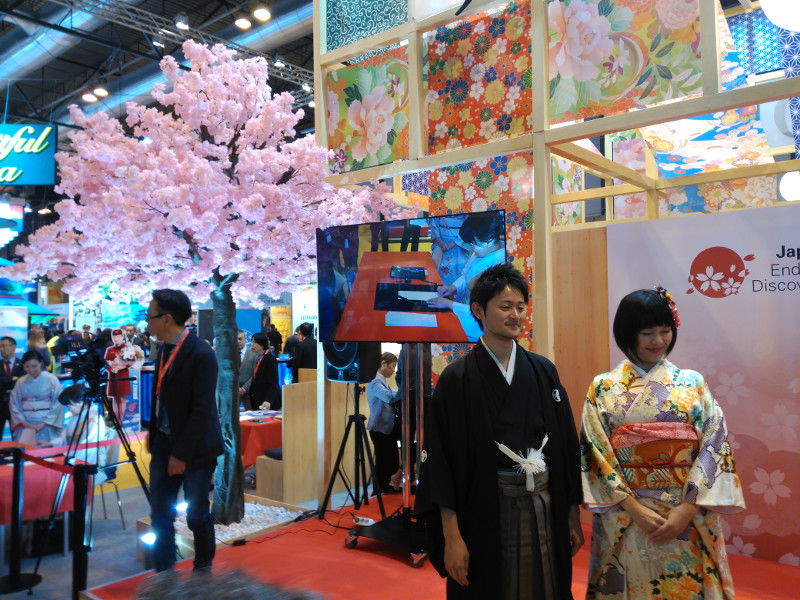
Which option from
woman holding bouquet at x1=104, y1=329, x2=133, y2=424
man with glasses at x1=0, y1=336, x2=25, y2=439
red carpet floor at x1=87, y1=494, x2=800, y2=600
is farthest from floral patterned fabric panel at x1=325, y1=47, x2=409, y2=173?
man with glasses at x1=0, y1=336, x2=25, y2=439

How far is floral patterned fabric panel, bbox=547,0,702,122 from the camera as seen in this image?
3.07 m

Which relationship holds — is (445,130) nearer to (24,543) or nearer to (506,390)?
(506,390)

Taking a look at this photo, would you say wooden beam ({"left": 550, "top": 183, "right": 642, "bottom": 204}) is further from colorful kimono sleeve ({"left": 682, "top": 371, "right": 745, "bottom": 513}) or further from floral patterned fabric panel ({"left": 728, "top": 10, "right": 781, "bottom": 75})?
colorful kimono sleeve ({"left": 682, "top": 371, "right": 745, "bottom": 513})

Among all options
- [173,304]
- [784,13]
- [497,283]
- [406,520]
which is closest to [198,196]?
[173,304]

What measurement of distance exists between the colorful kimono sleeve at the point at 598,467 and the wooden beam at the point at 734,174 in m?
2.68

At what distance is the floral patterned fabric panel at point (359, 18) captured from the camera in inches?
166

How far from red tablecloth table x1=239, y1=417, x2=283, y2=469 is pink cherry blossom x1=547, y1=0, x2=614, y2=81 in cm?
390

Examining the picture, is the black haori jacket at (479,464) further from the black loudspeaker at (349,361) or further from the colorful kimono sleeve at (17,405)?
the colorful kimono sleeve at (17,405)

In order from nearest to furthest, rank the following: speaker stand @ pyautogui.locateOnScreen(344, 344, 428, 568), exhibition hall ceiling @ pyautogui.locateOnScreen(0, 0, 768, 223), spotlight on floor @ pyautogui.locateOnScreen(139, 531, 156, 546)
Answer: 1. speaker stand @ pyautogui.locateOnScreen(344, 344, 428, 568)
2. spotlight on floor @ pyautogui.locateOnScreen(139, 531, 156, 546)
3. exhibition hall ceiling @ pyautogui.locateOnScreen(0, 0, 768, 223)

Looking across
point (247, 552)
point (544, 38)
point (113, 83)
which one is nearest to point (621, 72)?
point (544, 38)

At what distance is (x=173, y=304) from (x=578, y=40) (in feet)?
8.57

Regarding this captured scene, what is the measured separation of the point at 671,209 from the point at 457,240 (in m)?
3.34

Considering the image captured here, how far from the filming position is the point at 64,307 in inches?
736

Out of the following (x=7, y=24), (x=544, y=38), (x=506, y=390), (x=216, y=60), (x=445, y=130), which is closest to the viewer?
(x=506, y=390)
